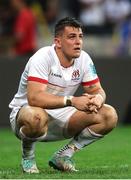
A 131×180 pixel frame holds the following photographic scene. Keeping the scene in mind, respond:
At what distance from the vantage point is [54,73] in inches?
362

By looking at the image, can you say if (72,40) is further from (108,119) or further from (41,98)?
(108,119)

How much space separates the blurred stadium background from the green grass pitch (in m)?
2.01

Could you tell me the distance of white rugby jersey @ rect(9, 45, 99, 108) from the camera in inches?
355

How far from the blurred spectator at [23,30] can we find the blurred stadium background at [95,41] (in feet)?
0.58

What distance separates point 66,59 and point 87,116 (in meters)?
0.71

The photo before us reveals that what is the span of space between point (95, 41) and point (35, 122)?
1019 centimetres

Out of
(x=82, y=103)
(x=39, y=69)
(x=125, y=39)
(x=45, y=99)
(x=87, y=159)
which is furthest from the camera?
(x=125, y=39)

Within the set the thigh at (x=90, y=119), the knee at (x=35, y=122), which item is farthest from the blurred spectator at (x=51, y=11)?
the knee at (x=35, y=122)

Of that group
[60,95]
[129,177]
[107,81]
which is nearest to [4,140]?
[107,81]

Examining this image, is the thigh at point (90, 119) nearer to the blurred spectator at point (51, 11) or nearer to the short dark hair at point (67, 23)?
the short dark hair at point (67, 23)

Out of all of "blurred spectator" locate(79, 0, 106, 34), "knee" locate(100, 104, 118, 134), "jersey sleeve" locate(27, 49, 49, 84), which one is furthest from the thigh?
"blurred spectator" locate(79, 0, 106, 34)

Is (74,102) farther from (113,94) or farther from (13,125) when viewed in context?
(113,94)

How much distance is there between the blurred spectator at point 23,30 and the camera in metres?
17.3

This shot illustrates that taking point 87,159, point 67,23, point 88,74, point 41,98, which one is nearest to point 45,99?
point 41,98
